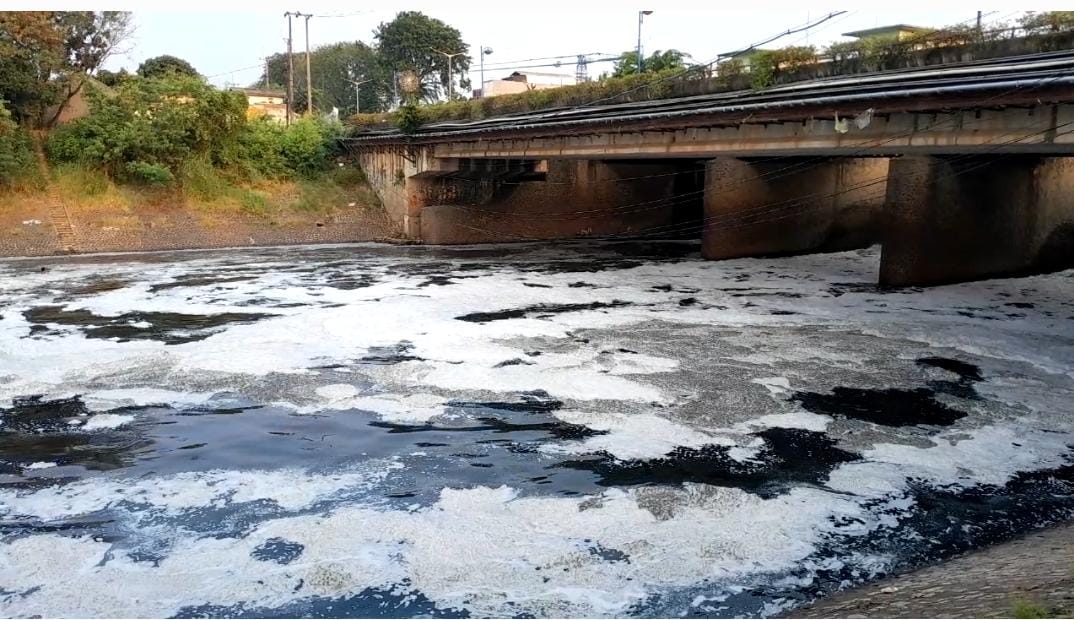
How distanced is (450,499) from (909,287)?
53.2 ft

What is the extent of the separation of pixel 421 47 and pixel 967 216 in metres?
71.0

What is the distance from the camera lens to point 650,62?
112 feet

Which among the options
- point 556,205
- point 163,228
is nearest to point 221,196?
point 163,228

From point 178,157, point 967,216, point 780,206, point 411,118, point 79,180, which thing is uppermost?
point 411,118

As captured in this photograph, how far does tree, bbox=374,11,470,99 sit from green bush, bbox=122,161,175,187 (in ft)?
162

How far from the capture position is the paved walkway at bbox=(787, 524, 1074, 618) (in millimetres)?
4618

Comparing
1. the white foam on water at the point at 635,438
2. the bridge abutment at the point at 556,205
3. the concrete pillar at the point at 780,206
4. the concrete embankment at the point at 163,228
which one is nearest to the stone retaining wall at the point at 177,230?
the concrete embankment at the point at 163,228

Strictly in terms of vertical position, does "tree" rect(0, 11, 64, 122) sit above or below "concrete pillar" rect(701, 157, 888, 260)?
above

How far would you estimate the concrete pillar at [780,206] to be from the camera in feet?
89.0

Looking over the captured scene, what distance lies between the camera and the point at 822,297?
795 inches

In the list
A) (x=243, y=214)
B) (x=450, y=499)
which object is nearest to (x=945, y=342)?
(x=450, y=499)

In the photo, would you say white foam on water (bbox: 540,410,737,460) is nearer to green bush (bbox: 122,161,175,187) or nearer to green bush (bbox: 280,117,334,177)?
green bush (bbox: 122,161,175,187)

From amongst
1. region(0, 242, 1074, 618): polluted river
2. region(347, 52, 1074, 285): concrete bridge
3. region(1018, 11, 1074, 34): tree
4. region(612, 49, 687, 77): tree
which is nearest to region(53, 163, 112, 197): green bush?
region(347, 52, 1074, 285): concrete bridge

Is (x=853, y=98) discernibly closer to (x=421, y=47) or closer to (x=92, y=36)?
(x=92, y=36)
